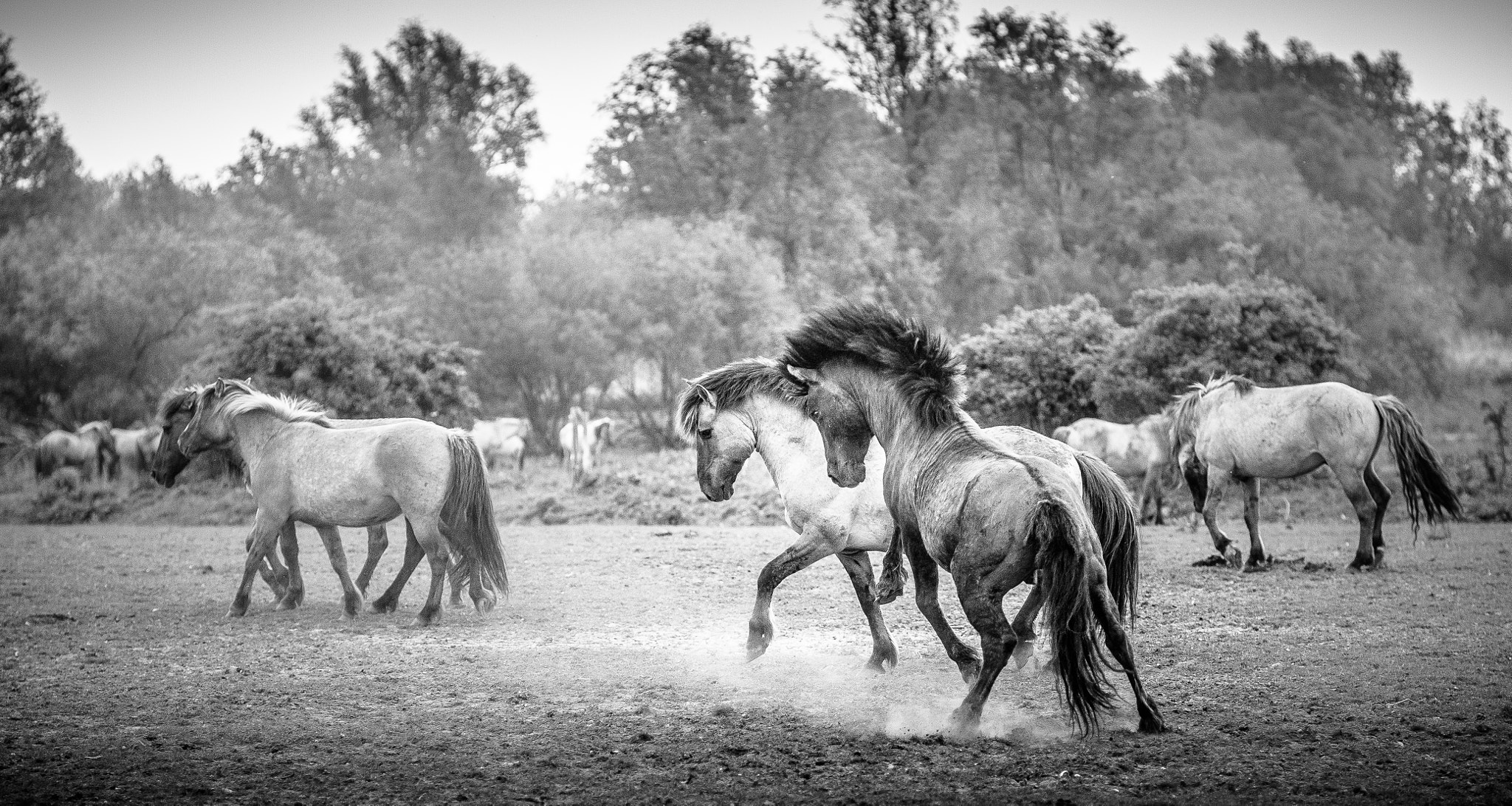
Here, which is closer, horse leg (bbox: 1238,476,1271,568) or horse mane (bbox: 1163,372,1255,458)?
horse leg (bbox: 1238,476,1271,568)

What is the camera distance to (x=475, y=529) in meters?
9.31

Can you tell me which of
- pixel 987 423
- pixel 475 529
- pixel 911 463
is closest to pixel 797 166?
pixel 987 423

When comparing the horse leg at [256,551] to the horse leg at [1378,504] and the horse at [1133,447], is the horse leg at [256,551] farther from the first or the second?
the horse at [1133,447]

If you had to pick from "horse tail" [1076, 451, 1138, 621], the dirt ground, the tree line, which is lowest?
the dirt ground

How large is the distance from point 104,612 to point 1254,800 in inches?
378

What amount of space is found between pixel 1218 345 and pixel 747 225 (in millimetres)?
21660

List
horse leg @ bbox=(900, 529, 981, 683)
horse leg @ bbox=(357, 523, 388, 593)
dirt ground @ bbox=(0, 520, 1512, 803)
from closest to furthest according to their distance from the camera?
dirt ground @ bbox=(0, 520, 1512, 803) → horse leg @ bbox=(900, 529, 981, 683) → horse leg @ bbox=(357, 523, 388, 593)

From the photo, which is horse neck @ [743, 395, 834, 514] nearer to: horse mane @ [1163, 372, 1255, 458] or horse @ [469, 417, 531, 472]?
horse mane @ [1163, 372, 1255, 458]

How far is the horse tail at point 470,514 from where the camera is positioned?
922 cm

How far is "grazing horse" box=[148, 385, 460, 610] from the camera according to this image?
32.9ft

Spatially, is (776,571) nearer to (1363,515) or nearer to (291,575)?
(291,575)

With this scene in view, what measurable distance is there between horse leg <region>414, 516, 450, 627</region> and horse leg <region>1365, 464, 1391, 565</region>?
8779 millimetres

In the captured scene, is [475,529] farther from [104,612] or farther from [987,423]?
[987,423]

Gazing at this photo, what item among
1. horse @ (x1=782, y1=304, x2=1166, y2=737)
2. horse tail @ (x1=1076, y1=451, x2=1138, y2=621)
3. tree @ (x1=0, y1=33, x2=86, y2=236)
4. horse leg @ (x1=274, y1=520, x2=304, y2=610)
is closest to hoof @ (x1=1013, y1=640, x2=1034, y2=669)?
horse @ (x1=782, y1=304, x2=1166, y2=737)
